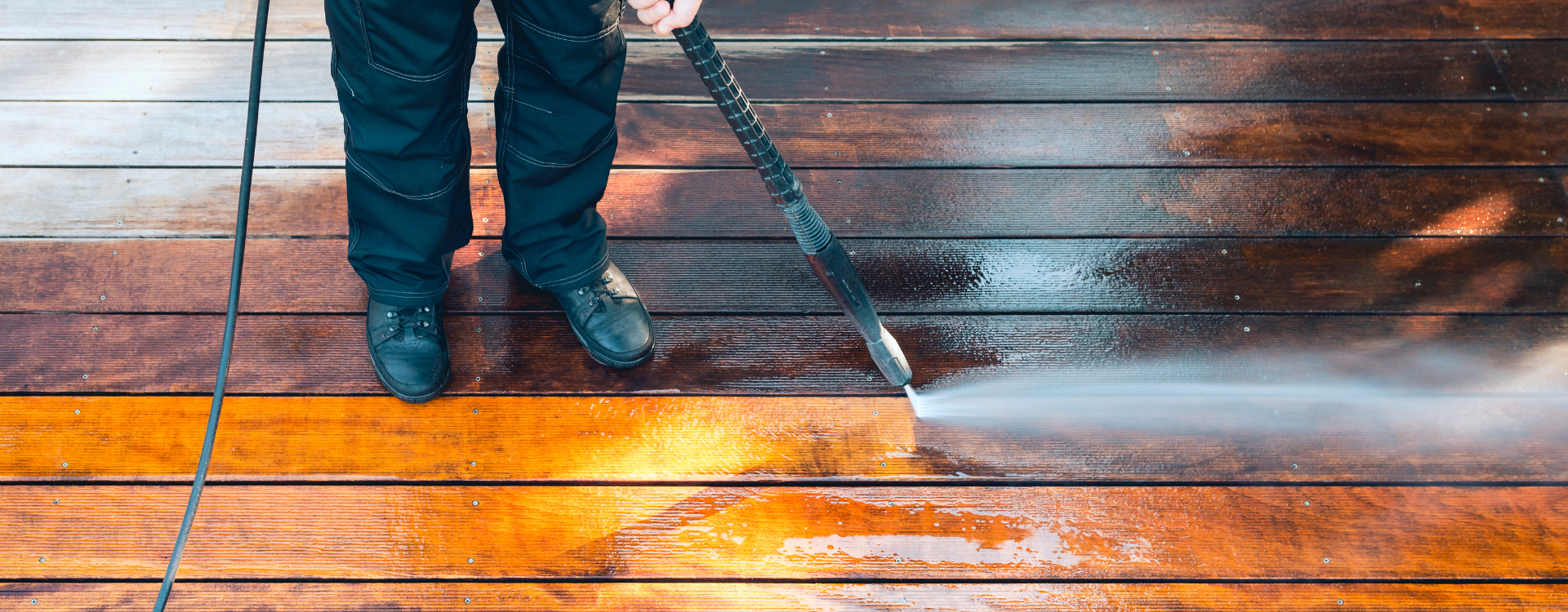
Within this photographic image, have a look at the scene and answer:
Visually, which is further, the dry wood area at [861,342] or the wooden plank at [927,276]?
the wooden plank at [927,276]

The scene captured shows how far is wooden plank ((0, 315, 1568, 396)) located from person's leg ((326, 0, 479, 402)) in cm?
7

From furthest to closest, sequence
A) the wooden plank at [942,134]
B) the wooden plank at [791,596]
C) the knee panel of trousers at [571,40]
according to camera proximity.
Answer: the wooden plank at [942,134] → the wooden plank at [791,596] → the knee panel of trousers at [571,40]

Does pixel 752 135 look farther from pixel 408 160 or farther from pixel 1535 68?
pixel 1535 68

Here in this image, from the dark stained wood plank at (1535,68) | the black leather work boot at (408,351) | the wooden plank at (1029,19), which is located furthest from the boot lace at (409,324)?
the dark stained wood plank at (1535,68)

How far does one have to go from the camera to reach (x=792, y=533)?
1.04 metres

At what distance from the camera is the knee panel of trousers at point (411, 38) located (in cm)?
77

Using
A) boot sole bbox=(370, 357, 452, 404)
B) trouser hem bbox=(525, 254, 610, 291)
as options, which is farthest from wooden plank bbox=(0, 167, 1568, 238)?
boot sole bbox=(370, 357, 452, 404)

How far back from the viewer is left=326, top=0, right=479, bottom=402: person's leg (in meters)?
0.79

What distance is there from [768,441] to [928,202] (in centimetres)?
49

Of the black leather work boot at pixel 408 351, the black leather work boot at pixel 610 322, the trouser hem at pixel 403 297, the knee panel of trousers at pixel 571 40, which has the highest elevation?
the knee panel of trousers at pixel 571 40

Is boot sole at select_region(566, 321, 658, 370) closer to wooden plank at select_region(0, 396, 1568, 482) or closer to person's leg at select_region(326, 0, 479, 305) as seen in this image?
wooden plank at select_region(0, 396, 1568, 482)

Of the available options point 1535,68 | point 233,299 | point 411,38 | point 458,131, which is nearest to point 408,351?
point 233,299

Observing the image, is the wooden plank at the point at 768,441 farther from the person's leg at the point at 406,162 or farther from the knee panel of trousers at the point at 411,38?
the knee panel of trousers at the point at 411,38

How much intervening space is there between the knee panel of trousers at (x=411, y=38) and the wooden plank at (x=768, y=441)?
478 millimetres
